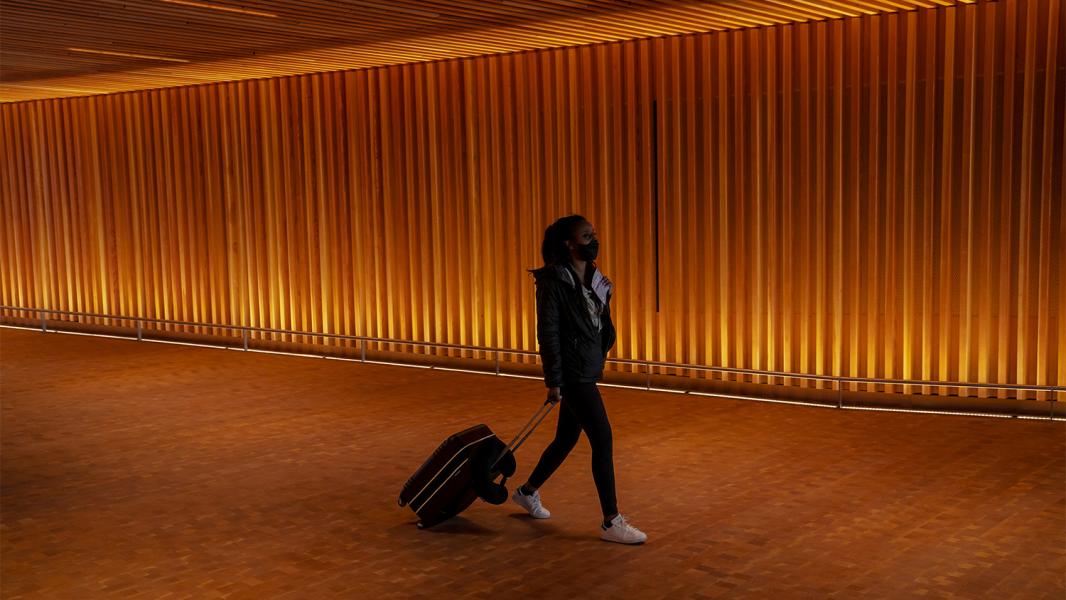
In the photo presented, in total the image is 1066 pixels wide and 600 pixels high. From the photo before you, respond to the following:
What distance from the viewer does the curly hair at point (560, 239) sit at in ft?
18.9

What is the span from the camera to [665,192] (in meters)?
10.7

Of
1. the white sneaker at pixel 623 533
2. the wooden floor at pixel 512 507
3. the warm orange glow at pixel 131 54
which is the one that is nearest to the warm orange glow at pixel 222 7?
the warm orange glow at pixel 131 54

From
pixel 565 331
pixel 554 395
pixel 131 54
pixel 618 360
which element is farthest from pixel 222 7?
pixel 618 360

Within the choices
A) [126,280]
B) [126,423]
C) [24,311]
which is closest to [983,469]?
[126,423]

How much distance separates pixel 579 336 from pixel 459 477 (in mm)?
1083

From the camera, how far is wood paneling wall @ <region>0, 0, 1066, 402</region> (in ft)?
29.5

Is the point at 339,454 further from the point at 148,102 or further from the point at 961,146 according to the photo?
the point at 148,102

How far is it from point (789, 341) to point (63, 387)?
7.38m

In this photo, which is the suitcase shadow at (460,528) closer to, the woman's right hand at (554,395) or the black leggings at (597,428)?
the black leggings at (597,428)

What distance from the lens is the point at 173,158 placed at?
14719mm

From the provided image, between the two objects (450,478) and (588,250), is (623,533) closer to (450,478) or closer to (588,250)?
(450,478)

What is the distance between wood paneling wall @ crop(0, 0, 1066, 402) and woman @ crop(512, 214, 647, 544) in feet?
14.9

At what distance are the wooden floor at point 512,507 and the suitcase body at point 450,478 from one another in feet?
0.47

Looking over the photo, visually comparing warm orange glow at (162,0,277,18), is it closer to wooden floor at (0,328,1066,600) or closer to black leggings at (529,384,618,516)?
wooden floor at (0,328,1066,600)
